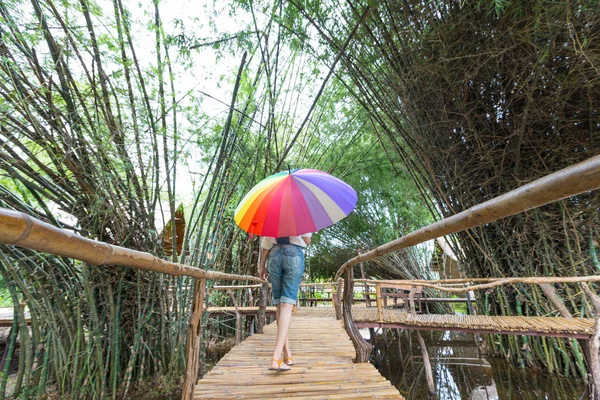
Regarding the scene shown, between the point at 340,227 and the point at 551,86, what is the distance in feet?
18.4

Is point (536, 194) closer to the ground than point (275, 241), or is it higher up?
closer to the ground

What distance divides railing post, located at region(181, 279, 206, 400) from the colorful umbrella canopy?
569 mm

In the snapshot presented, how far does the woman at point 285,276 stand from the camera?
5.54 feet

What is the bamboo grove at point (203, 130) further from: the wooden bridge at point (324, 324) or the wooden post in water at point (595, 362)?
the wooden post in water at point (595, 362)

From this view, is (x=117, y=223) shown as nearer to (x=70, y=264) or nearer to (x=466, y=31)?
(x=70, y=264)

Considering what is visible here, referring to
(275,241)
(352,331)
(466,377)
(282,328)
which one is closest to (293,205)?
(275,241)

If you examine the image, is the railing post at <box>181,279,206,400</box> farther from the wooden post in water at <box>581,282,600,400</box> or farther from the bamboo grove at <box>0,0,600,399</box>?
the wooden post in water at <box>581,282,600,400</box>

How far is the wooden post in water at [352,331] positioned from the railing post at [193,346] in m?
0.92

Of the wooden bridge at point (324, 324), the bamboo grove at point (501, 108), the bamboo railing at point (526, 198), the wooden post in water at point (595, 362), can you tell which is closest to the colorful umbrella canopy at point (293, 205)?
the wooden bridge at point (324, 324)

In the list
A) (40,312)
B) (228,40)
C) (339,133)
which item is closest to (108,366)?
(40,312)

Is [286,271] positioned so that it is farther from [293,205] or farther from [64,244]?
[64,244]

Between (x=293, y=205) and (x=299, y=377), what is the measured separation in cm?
92

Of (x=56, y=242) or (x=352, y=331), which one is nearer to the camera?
(x=56, y=242)

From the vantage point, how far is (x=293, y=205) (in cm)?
177
